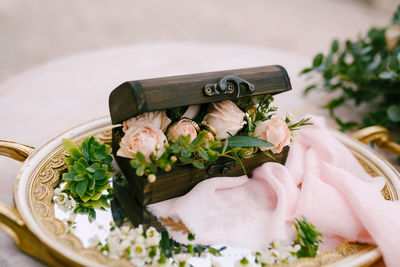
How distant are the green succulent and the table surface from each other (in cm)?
17

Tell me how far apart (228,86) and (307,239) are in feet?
1.17

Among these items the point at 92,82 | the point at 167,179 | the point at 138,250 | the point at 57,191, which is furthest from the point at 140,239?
the point at 92,82

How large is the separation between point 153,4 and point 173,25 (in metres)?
0.54

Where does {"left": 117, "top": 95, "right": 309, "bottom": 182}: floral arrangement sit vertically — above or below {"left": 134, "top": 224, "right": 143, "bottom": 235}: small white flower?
above

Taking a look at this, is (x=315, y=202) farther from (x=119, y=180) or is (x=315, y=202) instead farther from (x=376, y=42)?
(x=376, y=42)

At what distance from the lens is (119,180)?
0.81 metres

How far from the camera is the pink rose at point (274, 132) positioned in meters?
0.75

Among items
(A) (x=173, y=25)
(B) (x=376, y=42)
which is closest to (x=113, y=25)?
(A) (x=173, y=25)

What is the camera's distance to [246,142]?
0.73 meters

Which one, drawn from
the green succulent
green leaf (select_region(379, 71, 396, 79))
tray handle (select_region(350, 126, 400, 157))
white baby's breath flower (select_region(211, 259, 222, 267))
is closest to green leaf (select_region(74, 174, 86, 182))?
the green succulent

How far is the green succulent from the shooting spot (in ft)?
2.45

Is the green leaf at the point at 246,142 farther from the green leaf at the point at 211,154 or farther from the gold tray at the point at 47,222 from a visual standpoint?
the gold tray at the point at 47,222

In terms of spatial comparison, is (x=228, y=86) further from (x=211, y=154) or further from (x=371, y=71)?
(x=371, y=71)

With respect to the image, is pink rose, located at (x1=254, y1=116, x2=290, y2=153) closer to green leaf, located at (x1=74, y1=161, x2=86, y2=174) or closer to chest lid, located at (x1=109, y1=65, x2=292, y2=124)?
chest lid, located at (x1=109, y1=65, x2=292, y2=124)
